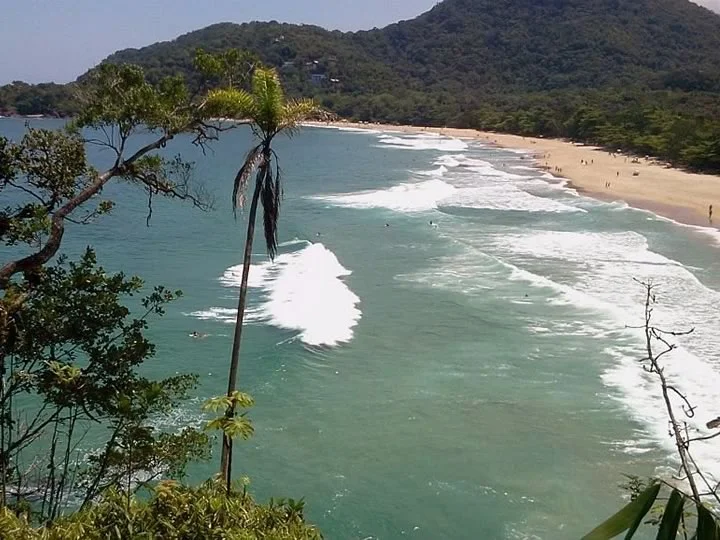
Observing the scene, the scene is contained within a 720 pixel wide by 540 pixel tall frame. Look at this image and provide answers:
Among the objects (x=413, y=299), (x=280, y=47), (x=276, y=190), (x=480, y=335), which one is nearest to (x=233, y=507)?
(x=276, y=190)

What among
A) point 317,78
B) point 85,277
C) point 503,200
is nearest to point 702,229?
point 503,200

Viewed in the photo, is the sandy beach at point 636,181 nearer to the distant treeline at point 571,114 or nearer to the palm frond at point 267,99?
the distant treeline at point 571,114

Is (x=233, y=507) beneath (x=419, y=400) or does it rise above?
above

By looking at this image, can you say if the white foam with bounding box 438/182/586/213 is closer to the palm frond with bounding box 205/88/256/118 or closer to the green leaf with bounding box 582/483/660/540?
the palm frond with bounding box 205/88/256/118

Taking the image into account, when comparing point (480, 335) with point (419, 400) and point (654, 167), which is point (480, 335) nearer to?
point (419, 400)

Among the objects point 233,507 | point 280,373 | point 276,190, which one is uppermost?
point 276,190

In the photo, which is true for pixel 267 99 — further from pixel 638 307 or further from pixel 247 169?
pixel 638 307
